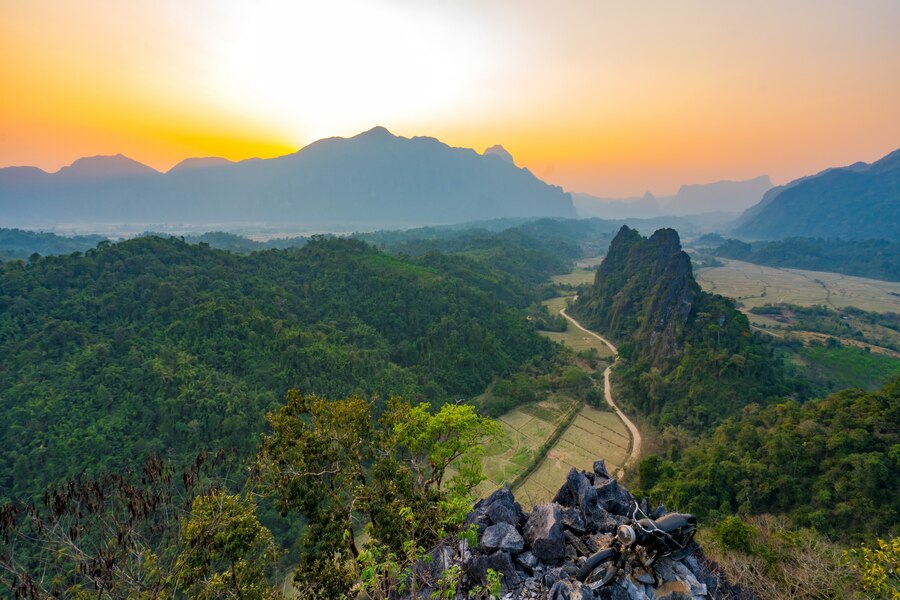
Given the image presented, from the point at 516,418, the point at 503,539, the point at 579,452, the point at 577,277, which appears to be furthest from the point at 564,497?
the point at 577,277

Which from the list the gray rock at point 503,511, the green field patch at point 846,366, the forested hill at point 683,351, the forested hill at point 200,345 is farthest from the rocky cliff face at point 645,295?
the gray rock at point 503,511

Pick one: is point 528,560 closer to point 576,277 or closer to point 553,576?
point 553,576

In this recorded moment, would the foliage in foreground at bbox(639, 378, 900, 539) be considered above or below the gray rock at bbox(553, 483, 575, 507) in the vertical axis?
below

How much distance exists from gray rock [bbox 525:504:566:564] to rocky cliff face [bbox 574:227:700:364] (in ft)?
163

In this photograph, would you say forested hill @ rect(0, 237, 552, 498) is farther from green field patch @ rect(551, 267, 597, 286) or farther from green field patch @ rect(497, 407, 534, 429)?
green field patch @ rect(551, 267, 597, 286)

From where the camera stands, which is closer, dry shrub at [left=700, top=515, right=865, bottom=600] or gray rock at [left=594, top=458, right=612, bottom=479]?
dry shrub at [left=700, top=515, right=865, bottom=600]

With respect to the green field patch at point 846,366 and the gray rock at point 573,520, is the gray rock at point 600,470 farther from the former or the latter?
the green field patch at point 846,366

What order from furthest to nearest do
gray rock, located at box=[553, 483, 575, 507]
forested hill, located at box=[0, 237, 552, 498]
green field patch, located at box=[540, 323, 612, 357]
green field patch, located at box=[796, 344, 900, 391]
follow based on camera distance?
green field patch, located at box=[540, 323, 612, 357]
green field patch, located at box=[796, 344, 900, 391]
forested hill, located at box=[0, 237, 552, 498]
gray rock, located at box=[553, 483, 575, 507]

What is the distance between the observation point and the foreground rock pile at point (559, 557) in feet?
36.9

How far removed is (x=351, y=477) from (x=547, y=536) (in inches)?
287

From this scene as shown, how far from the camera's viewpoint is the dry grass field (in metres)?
105

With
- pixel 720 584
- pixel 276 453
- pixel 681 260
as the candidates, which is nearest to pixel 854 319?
pixel 681 260

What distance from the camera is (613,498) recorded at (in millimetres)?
16016

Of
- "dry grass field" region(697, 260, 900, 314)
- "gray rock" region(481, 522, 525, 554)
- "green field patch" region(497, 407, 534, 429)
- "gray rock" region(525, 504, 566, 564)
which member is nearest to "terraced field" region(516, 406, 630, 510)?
"green field patch" region(497, 407, 534, 429)
